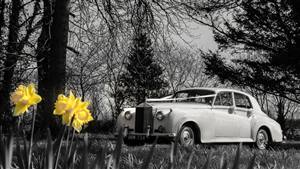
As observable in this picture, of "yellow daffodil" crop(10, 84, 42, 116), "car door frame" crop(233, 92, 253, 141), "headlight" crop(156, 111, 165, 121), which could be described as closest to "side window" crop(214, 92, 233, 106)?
"car door frame" crop(233, 92, 253, 141)

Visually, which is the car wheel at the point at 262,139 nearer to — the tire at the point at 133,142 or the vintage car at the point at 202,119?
the vintage car at the point at 202,119

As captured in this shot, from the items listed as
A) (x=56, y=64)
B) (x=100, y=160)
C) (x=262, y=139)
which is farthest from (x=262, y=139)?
(x=100, y=160)

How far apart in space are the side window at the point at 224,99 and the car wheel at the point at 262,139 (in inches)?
44.2

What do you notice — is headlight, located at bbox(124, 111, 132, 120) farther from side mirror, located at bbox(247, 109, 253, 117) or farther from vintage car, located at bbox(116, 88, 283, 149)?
side mirror, located at bbox(247, 109, 253, 117)

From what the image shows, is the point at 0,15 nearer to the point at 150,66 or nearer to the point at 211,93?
the point at 211,93

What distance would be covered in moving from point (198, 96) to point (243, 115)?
1.33 meters

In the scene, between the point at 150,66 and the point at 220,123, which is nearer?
the point at 220,123

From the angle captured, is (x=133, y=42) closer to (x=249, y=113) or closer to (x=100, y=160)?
(x=249, y=113)

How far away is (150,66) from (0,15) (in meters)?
18.3

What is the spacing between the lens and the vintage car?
30.7ft

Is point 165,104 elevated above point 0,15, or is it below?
below

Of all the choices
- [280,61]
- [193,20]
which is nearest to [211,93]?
[193,20]

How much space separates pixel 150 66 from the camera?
3209 cm

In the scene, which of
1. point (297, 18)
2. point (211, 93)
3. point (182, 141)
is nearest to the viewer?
point (182, 141)
